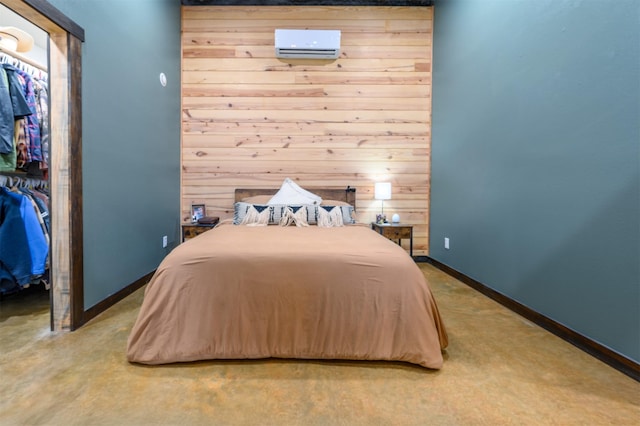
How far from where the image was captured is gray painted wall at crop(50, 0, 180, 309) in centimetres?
206

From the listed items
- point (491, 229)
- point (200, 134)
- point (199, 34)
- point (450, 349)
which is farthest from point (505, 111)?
point (199, 34)

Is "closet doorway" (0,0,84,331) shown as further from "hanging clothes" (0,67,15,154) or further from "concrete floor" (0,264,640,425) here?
"hanging clothes" (0,67,15,154)

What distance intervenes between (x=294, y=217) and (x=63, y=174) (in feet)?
5.69

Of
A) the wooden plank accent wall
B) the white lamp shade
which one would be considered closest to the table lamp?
the white lamp shade

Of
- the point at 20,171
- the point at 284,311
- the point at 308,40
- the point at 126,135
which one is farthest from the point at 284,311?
the point at 308,40

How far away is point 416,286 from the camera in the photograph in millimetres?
1549

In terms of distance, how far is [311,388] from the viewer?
1366 millimetres

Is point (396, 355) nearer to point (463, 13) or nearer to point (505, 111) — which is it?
point (505, 111)

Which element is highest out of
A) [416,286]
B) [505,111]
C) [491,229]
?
[505,111]

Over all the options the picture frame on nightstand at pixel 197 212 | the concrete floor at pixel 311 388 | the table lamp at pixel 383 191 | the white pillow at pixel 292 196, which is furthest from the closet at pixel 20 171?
the table lamp at pixel 383 191

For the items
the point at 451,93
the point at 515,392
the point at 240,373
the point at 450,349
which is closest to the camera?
the point at 515,392

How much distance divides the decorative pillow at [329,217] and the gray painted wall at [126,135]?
1.72 metres

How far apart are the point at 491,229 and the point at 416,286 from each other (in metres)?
1.46

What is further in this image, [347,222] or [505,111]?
[347,222]
